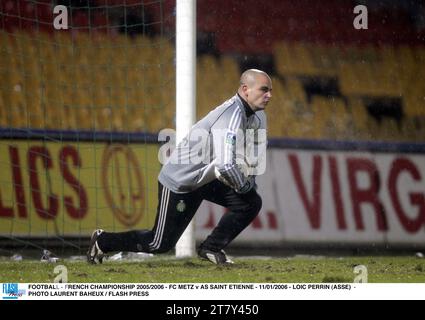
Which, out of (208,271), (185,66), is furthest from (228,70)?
(208,271)

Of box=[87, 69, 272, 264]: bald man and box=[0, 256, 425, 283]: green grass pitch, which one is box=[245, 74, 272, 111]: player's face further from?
box=[0, 256, 425, 283]: green grass pitch

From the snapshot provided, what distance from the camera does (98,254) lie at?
711cm

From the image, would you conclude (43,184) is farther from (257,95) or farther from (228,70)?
(257,95)

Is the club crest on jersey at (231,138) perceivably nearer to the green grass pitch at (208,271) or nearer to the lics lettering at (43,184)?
the green grass pitch at (208,271)

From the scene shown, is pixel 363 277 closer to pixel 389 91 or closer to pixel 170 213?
pixel 170 213

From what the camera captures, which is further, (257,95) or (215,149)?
(257,95)

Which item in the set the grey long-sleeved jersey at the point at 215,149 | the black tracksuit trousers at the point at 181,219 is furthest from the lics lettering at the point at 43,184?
the grey long-sleeved jersey at the point at 215,149

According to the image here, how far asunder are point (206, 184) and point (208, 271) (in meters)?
0.61

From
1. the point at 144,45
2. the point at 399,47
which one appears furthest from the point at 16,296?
the point at 399,47

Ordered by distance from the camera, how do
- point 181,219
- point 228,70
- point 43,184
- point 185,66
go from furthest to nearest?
1. point 228,70
2. point 43,184
3. point 185,66
4. point 181,219

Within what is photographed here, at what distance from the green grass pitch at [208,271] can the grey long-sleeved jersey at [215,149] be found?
607 mm

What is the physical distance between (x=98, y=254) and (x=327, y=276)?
64.9 inches

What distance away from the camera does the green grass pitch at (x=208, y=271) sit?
6.55 metres

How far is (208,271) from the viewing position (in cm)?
688
